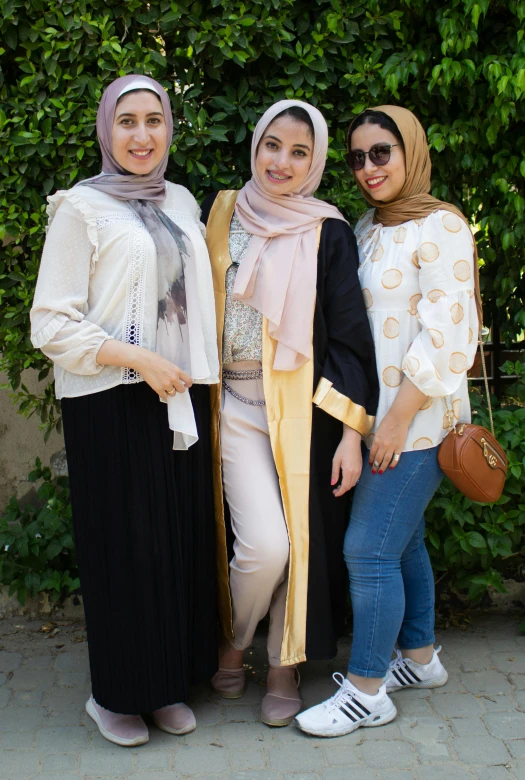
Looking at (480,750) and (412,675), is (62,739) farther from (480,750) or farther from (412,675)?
(480,750)

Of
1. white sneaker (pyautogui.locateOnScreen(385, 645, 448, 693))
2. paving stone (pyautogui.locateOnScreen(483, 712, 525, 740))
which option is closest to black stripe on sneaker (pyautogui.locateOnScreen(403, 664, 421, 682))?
white sneaker (pyautogui.locateOnScreen(385, 645, 448, 693))

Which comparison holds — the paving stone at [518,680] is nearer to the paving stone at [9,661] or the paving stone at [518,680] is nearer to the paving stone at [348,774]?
the paving stone at [348,774]

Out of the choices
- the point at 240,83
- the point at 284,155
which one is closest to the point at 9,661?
the point at 284,155

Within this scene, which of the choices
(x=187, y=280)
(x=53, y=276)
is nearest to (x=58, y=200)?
(x=53, y=276)

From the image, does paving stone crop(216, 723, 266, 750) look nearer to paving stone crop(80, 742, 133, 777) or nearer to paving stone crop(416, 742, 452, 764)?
paving stone crop(80, 742, 133, 777)

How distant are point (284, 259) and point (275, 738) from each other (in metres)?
1.54

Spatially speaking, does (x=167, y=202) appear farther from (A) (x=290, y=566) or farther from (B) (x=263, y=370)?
(A) (x=290, y=566)

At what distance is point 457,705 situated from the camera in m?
2.94

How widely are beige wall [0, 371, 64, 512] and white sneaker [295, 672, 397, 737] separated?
5.25 ft

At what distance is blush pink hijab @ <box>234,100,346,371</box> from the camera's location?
2.69m

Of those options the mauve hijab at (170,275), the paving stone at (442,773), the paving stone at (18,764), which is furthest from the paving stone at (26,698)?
the paving stone at (442,773)

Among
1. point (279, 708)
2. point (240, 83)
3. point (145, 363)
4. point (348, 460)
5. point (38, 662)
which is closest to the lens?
point (145, 363)

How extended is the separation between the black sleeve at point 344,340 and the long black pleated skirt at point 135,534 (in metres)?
0.42

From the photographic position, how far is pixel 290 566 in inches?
110
